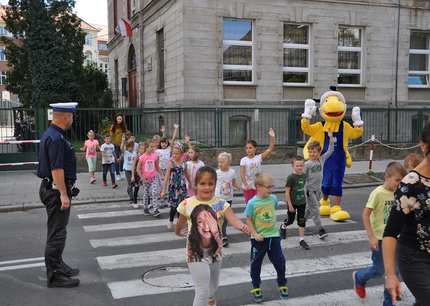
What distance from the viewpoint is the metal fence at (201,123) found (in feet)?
53.0

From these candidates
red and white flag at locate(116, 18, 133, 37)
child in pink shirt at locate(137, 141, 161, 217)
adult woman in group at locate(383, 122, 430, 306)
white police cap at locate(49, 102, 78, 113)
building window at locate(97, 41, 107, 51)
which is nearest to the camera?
adult woman in group at locate(383, 122, 430, 306)

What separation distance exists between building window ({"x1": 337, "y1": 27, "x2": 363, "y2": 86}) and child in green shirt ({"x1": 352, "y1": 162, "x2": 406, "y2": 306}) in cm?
1679

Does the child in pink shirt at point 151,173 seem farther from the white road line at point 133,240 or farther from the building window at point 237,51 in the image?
the building window at point 237,51

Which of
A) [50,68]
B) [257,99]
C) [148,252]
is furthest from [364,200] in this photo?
[50,68]

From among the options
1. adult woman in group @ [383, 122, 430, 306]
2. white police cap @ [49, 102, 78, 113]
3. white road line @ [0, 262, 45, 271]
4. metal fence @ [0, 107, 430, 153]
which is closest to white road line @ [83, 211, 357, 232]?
white road line @ [0, 262, 45, 271]

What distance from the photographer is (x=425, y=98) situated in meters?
22.2

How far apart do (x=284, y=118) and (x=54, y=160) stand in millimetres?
14177

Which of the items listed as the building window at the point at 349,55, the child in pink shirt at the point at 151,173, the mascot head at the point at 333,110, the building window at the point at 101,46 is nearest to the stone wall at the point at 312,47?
the building window at the point at 349,55

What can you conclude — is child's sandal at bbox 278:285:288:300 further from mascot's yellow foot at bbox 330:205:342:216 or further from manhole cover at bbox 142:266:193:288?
mascot's yellow foot at bbox 330:205:342:216

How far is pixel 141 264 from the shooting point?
634 centimetres

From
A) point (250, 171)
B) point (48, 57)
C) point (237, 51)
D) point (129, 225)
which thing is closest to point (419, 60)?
point (237, 51)

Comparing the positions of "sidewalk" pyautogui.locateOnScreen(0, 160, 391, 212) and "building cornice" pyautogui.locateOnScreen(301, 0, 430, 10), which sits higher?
"building cornice" pyautogui.locateOnScreen(301, 0, 430, 10)

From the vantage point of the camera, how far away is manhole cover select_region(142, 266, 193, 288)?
18.1 ft

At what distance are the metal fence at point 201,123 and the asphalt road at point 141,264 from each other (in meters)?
7.43
